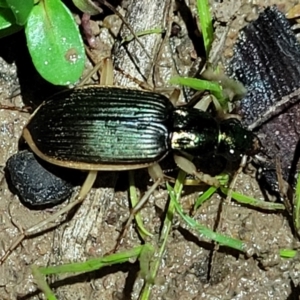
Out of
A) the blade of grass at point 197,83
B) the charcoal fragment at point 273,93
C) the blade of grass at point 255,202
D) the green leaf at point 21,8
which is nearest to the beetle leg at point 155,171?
the blade of grass at point 255,202

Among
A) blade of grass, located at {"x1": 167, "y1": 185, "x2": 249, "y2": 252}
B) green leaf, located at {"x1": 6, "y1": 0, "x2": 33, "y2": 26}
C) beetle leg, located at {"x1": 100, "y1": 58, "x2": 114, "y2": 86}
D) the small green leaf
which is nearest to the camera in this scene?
green leaf, located at {"x1": 6, "y1": 0, "x2": 33, "y2": 26}

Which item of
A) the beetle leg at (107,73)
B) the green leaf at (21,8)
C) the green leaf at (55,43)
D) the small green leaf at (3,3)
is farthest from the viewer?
the beetle leg at (107,73)

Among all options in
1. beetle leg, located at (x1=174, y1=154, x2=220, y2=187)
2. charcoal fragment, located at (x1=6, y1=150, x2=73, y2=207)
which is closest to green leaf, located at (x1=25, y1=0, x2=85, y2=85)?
charcoal fragment, located at (x1=6, y1=150, x2=73, y2=207)

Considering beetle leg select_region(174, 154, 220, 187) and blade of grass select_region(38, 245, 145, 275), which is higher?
beetle leg select_region(174, 154, 220, 187)

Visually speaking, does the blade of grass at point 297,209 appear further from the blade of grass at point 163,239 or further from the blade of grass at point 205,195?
the blade of grass at point 163,239

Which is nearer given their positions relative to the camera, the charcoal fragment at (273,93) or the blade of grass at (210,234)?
the blade of grass at (210,234)

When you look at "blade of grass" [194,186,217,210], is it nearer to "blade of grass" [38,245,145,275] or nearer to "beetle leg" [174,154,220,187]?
"beetle leg" [174,154,220,187]
